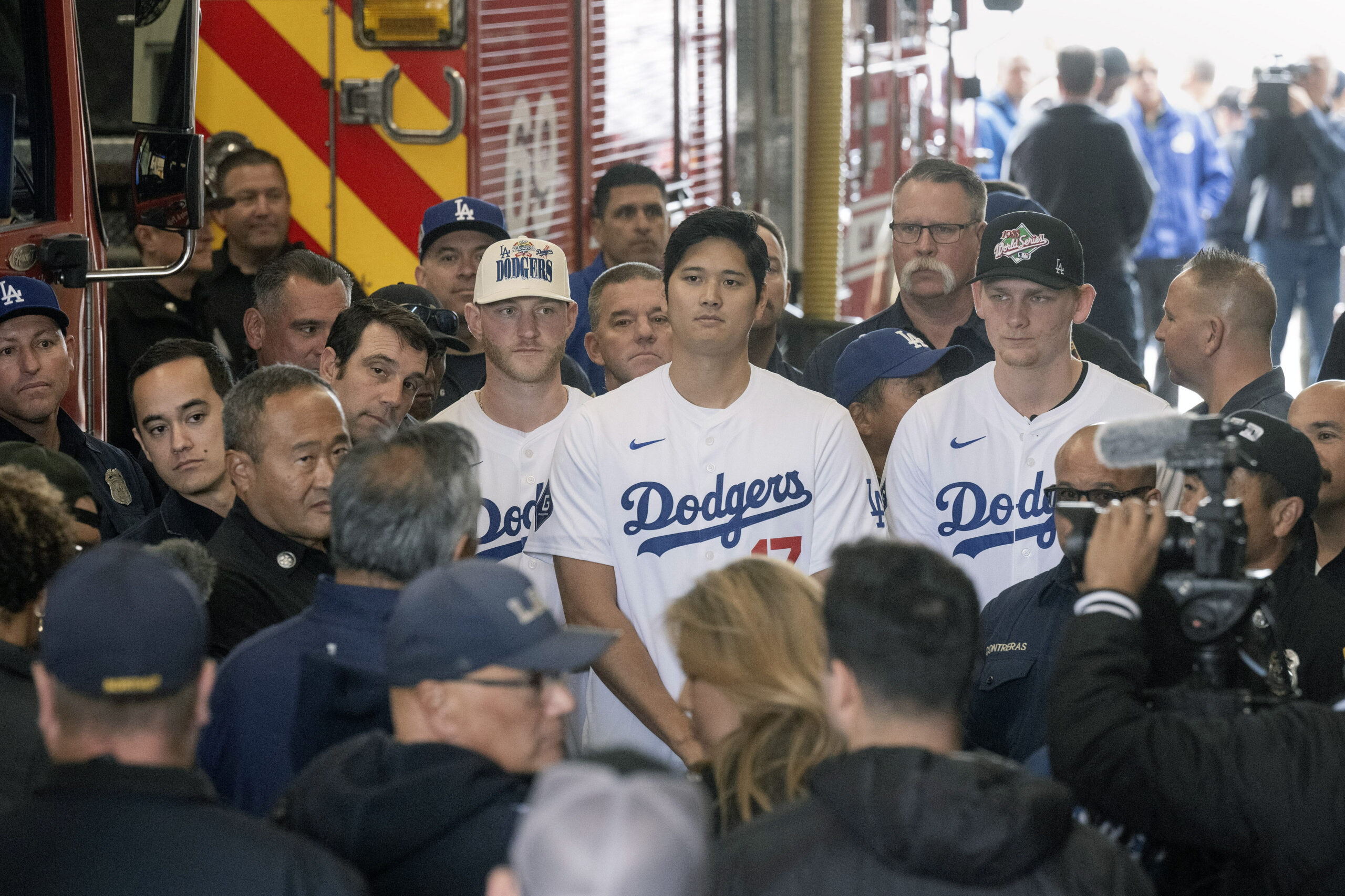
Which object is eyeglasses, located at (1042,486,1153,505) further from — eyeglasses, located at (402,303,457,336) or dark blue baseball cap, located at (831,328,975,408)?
eyeglasses, located at (402,303,457,336)

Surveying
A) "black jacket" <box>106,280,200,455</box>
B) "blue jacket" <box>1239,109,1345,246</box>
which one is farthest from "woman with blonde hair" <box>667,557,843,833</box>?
"blue jacket" <box>1239,109,1345,246</box>

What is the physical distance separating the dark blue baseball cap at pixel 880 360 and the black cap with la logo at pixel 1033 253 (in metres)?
0.40

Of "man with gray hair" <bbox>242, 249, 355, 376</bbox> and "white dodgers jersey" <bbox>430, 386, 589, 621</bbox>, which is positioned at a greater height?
"man with gray hair" <bbox>242, 249, 355, 376</bbox>

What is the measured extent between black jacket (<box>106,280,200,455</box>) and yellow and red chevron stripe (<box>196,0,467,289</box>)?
623 mm

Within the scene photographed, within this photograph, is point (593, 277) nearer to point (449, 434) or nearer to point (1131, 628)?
point (449, 434)

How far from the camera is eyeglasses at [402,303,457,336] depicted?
4.72 m

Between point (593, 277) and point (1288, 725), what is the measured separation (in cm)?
383

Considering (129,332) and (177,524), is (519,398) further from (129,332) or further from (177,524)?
(129,332)

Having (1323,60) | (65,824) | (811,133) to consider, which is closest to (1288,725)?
(65,824)

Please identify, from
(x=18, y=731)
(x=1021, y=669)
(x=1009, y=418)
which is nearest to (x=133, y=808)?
(x=18, y=731)

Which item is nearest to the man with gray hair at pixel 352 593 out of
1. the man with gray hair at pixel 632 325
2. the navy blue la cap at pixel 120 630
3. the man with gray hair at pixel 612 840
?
the navy blue la cap at pixel 120 630

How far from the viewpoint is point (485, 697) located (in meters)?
2.15

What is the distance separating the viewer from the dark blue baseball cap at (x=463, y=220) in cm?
499

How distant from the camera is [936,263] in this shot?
201 inches
